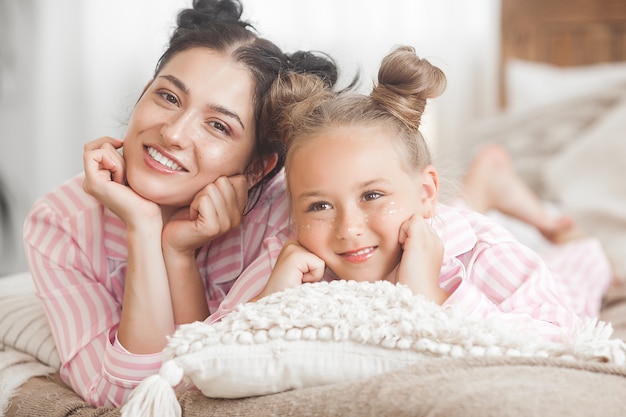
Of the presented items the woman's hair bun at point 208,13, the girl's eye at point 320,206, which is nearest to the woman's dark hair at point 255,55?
the woman's hair bun at point 208,13

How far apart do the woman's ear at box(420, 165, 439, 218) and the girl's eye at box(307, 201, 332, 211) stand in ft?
0.51

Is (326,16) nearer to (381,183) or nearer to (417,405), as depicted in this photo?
(381,183)

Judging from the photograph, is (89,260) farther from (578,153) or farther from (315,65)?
(578,153)

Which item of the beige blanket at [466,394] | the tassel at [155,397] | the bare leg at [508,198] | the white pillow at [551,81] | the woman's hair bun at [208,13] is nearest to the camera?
the beige blanket at [466,394]

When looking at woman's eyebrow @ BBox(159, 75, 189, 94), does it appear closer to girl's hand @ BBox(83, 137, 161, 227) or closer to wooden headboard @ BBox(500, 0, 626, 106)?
girl's hand @ BBox(83, 137, 161, 227)

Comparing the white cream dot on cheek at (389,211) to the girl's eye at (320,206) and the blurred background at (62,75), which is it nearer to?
the girl's eye at (320,206)

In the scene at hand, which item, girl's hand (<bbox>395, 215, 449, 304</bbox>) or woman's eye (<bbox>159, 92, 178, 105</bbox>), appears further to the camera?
woman's eye (<bbox>159, 92, 178, 105</bbox>)

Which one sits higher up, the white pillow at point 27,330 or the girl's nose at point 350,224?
the girl's nose at point 350,224

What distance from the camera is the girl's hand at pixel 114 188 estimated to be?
116 cm

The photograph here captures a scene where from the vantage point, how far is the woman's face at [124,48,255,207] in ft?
3.83

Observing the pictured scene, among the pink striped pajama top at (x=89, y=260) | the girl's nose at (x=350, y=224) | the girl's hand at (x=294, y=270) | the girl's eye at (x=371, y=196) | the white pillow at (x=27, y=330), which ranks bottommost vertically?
the white pillow at (x=27, y=330)

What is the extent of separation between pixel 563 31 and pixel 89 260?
2.76 metres

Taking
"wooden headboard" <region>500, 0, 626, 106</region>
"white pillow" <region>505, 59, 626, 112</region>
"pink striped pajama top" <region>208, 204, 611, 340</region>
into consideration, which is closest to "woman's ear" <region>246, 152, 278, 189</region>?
"pink striped pajama top" <region>208, 204, 611, 340</region>

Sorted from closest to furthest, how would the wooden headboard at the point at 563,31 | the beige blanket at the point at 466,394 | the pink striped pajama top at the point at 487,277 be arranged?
the beige blanket at the point at 466,394
the pink striped pajama top at the point at 487,277
the wooden headboard at the point at 563,31
